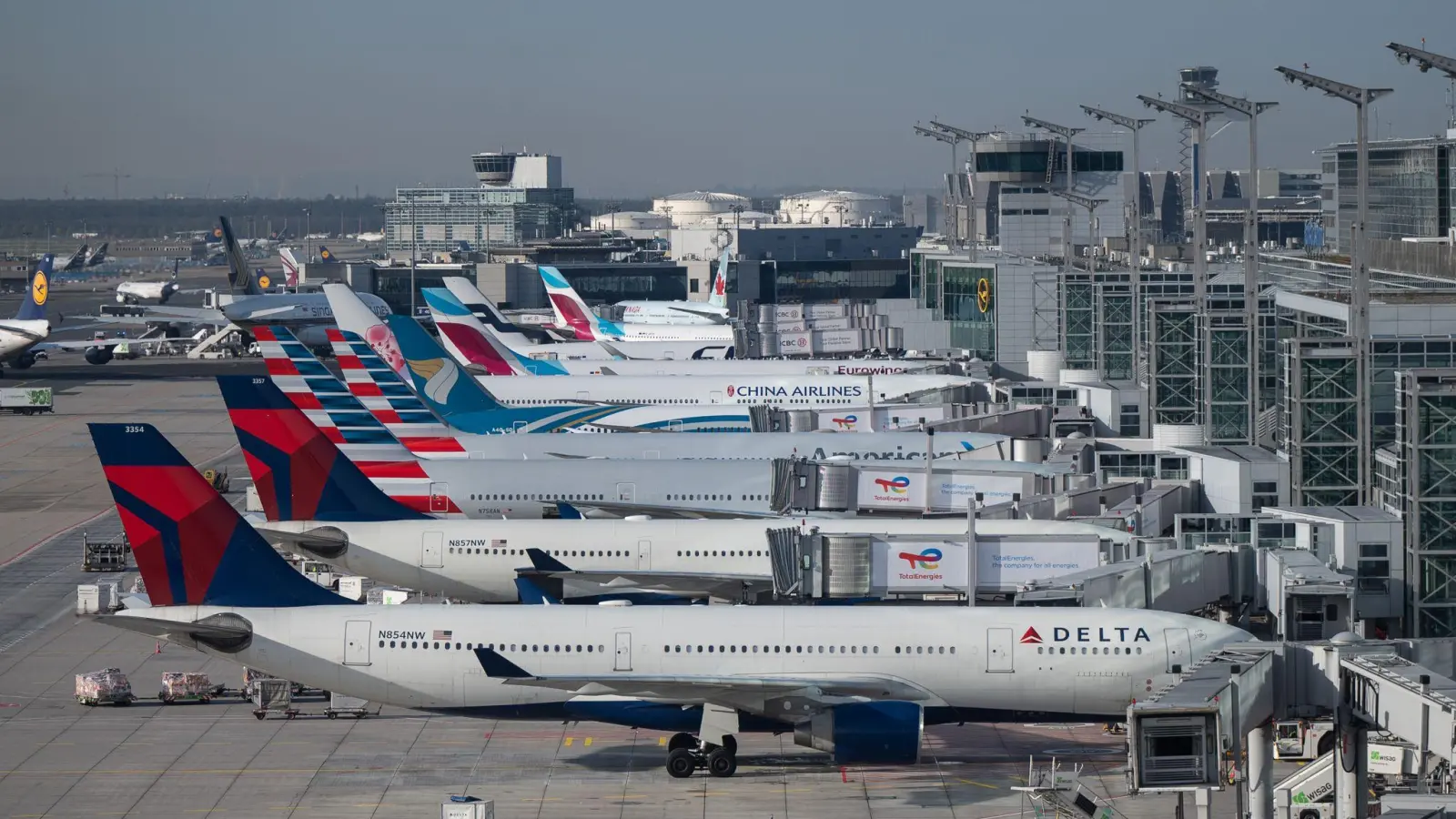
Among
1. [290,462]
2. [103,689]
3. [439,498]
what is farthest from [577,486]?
[103,689]

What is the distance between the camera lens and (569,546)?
141 ft

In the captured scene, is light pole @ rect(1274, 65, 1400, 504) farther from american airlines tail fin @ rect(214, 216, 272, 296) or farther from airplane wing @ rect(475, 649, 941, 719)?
american airlines tail fin @ rect(214, 216, 272, 296)

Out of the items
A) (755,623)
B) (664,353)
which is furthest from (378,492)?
(664,353)

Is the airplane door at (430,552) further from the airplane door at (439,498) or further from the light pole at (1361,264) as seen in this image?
the light pole at (1361,264)

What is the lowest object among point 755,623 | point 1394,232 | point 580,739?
point 580,739

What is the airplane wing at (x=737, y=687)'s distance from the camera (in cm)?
3106

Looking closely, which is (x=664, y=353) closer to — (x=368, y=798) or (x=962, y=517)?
(x=962, y=517)

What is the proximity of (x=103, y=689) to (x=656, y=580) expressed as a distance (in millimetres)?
12920

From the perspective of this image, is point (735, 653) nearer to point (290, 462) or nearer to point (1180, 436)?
point (290, 462)

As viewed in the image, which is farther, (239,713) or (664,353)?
(664,353)

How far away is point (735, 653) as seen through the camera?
3303cm

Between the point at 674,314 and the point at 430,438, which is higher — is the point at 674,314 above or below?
above

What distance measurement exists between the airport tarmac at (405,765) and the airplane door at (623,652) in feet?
7.20

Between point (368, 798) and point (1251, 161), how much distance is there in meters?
36.6
